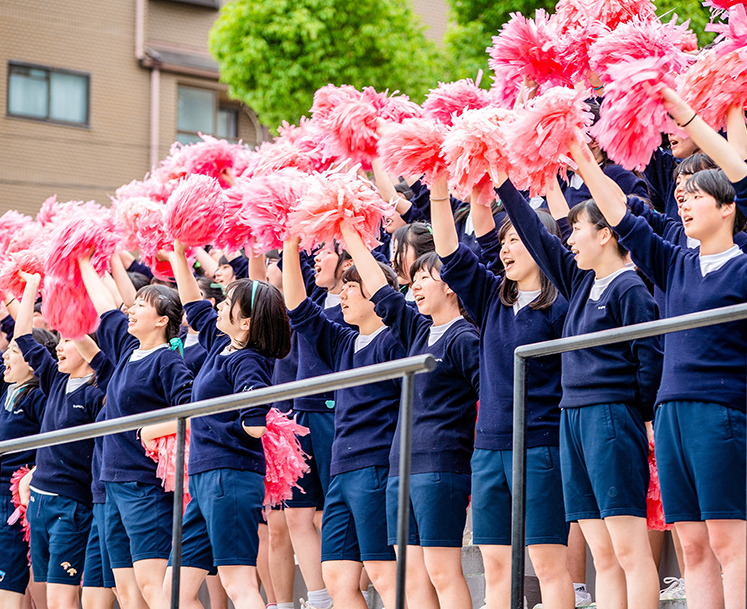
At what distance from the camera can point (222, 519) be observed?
3832 millimetres

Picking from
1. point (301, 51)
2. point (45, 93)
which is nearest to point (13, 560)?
point (301, 51)

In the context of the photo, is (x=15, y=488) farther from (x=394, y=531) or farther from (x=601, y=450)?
(x=601, y=450)

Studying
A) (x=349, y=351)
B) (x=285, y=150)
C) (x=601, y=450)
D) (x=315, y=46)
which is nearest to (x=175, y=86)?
(x=315, y=46)

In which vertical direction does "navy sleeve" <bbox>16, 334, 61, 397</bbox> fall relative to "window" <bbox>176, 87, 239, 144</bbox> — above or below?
below

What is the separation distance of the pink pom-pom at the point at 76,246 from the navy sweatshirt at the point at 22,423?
824mm

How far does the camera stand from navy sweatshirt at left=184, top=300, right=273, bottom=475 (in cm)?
391

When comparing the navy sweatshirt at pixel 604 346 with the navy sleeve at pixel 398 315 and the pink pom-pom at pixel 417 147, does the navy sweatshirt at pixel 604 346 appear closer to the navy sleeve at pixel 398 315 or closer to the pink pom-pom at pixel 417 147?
the pink pom-pom at pixel 417 147

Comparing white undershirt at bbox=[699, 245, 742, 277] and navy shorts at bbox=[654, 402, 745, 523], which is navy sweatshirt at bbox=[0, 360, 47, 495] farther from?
white undershirt at bbox=[699, 245, 742, 277]

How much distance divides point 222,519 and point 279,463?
15.9 inches

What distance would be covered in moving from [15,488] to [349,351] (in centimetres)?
203

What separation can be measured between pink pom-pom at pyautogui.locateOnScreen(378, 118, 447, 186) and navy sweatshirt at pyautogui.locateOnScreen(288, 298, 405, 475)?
0.74 m

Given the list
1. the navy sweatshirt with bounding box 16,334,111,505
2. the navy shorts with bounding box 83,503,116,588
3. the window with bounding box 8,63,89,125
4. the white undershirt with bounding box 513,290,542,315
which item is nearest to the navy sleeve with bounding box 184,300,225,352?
the navy sweatshirt with bounding box 16,334,111,505

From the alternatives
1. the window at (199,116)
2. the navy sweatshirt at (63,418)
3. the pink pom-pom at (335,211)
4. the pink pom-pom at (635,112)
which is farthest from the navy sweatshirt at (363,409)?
the window at (199,116)

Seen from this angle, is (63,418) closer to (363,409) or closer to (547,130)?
(363,409)
